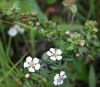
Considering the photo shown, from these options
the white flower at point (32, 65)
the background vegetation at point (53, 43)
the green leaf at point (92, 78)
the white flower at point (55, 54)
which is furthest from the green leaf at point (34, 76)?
the green leaf at point (92, 78)

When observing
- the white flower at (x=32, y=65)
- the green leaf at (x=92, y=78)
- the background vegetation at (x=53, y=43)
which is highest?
the white flower at (x=32, y=65)

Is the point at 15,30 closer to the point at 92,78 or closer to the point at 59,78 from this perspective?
the point at 92,78

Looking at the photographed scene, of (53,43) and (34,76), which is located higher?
(34,76)

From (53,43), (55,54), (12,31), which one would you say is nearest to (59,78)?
(55,54)

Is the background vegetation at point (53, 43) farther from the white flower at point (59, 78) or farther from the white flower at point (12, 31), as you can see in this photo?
the white flower at point (59, 78)

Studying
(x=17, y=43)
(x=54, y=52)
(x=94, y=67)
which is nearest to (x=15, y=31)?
(x=17, y=43)

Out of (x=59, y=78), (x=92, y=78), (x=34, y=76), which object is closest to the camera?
(x=34, y=76)

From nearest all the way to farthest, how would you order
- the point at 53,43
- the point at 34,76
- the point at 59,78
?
the point at 34,76 < the point at 59,78 < the point at 53,43

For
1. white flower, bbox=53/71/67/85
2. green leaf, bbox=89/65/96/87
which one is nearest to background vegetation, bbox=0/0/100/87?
green leaf, bbox=89/65/96/87

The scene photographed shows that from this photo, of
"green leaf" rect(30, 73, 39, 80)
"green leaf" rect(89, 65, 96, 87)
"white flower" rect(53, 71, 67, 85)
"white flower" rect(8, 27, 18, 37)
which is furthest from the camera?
"white flower" rect(8, 27, 18, 37)

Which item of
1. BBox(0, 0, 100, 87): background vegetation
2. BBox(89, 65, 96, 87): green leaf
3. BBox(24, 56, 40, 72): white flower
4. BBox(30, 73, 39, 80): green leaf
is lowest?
BBox(89, 65, 96, 87): green leaf

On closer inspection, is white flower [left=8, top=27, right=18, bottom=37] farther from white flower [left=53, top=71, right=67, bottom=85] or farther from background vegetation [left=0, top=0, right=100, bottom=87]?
white flower [left=53, top=71, right=67, bottom=85]

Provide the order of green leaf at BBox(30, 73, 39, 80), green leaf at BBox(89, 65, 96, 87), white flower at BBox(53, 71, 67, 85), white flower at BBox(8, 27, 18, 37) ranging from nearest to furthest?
green leaf at BBox(30, 73, 39, 80), white flower at BBox(53, 71, 67, 85), green leaf at BBox(89, 65, 96, 87), white flower at BBox(8, 27, 18, 37)
